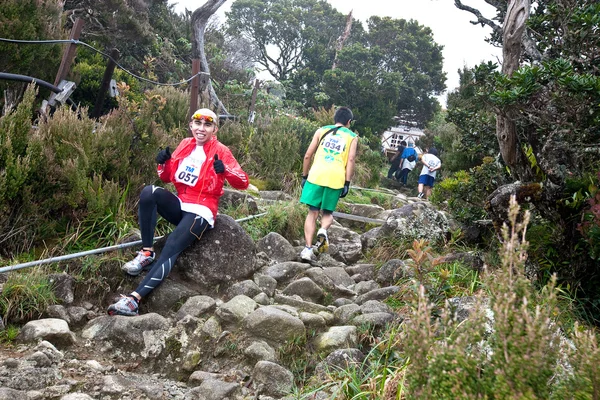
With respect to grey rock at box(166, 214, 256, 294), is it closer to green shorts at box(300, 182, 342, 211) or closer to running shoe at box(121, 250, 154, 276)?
running shoe at box(121, 250, 154, 276)

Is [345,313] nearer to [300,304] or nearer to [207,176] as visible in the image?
[300,304]

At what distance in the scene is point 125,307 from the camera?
3717 millimetres

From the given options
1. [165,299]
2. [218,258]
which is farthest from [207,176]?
[165,299]

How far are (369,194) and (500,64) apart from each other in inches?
221

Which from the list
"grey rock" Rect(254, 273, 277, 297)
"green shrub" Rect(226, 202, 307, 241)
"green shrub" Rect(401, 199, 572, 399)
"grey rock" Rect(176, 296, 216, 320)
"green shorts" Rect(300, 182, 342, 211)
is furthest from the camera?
"green shrub" Rect(226, 202, 307, 241)

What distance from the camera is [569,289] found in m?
3.83

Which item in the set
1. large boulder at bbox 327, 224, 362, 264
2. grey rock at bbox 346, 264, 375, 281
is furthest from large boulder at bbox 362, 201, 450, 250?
grey rock at bbox 346, 264, 375, 281

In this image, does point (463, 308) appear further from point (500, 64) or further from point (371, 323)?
point (500, 64)

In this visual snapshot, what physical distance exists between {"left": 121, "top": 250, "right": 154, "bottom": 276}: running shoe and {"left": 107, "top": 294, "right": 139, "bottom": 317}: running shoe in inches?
16.6

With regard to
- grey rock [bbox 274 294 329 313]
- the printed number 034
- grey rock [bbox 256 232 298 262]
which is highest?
the printed number 034

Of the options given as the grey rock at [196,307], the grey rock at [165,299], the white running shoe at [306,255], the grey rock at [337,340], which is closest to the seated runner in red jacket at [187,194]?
the grey rock at [165,299]

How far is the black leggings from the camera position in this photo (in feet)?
13.8

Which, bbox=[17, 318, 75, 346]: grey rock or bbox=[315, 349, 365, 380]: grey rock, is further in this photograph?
bbox=[17, 318, 75, 346]: grey rock

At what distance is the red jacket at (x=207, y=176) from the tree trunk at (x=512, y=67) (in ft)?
6.80
